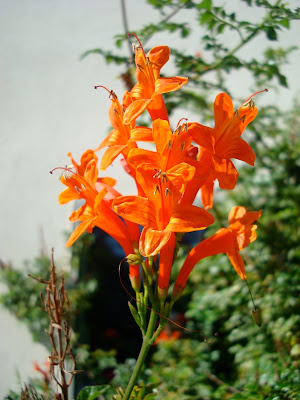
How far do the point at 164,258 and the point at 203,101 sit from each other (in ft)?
7.53

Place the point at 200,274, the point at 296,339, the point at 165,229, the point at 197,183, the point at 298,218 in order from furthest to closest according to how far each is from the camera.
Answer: the point at 200,274 → the point at 298,218 → the point at 296,339 → the point at 197,183 → the point at 165,229

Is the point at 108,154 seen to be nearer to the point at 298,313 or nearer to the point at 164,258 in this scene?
the point at 164,258

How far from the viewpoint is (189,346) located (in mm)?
3035

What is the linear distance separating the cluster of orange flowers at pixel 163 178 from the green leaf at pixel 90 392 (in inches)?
13.9

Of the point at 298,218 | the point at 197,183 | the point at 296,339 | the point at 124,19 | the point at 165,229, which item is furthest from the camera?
the point at 298,218

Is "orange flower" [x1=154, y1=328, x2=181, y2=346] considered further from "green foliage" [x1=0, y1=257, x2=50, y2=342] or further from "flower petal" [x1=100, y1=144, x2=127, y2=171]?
"flower petal" [x1=100, y1=144, x2=127, y2=171]

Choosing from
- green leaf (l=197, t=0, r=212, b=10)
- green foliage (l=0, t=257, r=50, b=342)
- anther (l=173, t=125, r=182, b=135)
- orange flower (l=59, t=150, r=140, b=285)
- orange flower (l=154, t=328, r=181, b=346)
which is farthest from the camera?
green foliage (l=0, t=257, r=50, b=342)

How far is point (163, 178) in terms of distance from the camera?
1.01 m

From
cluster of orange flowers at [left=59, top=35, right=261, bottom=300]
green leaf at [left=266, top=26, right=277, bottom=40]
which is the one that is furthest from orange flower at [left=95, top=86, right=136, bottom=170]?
green leaf at [left=266, top=26, right=277, bottom=40]

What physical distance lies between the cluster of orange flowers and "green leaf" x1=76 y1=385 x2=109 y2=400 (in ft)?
1.15

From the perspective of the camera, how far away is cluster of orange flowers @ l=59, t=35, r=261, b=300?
1.01 m

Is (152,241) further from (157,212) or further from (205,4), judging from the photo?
(205,4)

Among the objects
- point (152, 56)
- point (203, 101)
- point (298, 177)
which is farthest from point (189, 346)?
point (152, 56)

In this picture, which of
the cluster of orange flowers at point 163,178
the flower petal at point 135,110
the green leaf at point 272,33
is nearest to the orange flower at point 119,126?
the cluster of orange flowers at point 163,178
